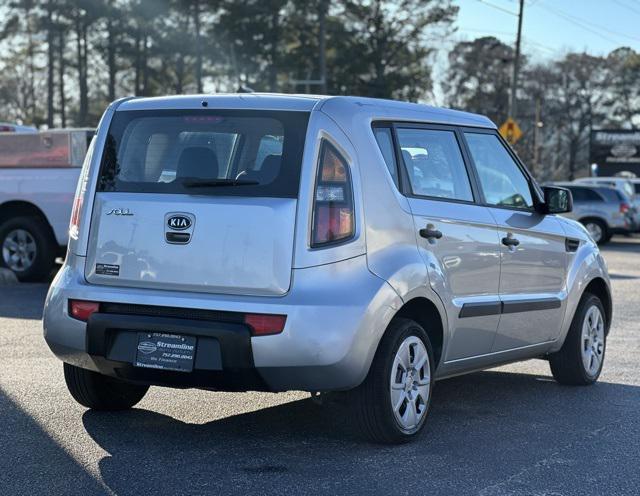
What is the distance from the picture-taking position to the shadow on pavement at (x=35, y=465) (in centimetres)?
454

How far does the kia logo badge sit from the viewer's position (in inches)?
201

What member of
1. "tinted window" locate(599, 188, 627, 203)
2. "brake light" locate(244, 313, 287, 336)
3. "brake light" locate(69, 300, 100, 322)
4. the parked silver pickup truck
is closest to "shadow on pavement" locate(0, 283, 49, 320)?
the parked silver pickup truck

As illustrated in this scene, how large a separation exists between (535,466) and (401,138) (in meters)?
1.87

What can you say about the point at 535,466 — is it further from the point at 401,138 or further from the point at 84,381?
the point at 84,381

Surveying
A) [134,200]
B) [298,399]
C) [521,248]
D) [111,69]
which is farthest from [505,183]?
[111,69]

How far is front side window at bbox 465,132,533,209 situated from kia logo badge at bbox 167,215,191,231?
205 centimetres

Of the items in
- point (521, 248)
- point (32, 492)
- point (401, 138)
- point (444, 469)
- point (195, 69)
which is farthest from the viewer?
point (195, 69)

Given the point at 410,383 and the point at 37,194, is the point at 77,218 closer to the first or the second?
the point at 410,383

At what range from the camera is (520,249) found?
21.5ft

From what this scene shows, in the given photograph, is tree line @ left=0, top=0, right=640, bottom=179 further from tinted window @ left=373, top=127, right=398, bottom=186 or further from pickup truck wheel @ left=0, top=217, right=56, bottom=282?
tinted window @ left=373, top=127, right=398, bottom=186

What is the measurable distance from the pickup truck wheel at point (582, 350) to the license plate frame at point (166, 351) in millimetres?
3315

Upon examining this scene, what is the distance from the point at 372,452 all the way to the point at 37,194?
9325 mm

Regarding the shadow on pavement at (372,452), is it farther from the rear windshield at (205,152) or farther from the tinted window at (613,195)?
the tinted window at (613,195)

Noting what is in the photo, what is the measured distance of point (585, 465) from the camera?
17.0 feet
